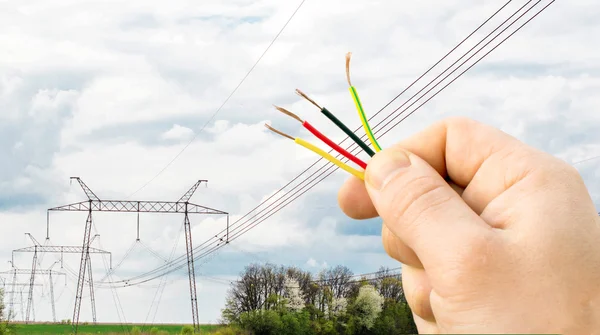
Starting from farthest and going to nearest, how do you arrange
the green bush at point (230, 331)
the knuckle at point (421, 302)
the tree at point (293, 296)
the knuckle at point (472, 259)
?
the tree at point (293, 296)
the green bush at point (230, 331)
the knuckle at point (421, 302)
the knuckle at point (472, 259)

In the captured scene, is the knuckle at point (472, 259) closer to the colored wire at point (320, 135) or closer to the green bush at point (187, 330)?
the colored wire at point (320, 135)

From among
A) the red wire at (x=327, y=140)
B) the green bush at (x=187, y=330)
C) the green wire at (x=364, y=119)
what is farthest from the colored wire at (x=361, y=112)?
Answer: the green bush at (x=187, y=330)

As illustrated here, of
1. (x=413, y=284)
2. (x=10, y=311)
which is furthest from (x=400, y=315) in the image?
(x=413, y=284)

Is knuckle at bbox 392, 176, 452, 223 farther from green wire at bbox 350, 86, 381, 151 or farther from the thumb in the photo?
green wire at bbox 350, 86, 381, 151

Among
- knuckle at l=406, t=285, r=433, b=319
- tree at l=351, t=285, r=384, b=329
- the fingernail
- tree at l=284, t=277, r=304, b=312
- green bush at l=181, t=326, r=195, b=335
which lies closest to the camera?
the fingernail

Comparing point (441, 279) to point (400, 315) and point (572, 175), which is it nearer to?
point (572, 175)

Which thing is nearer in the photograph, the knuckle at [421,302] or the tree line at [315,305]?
the knuckle at [421,302]

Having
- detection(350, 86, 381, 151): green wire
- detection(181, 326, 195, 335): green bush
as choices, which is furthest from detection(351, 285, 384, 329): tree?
detection(350, 86, 381, 151): green wire

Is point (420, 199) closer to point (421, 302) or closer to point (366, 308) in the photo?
point (421, 302)
